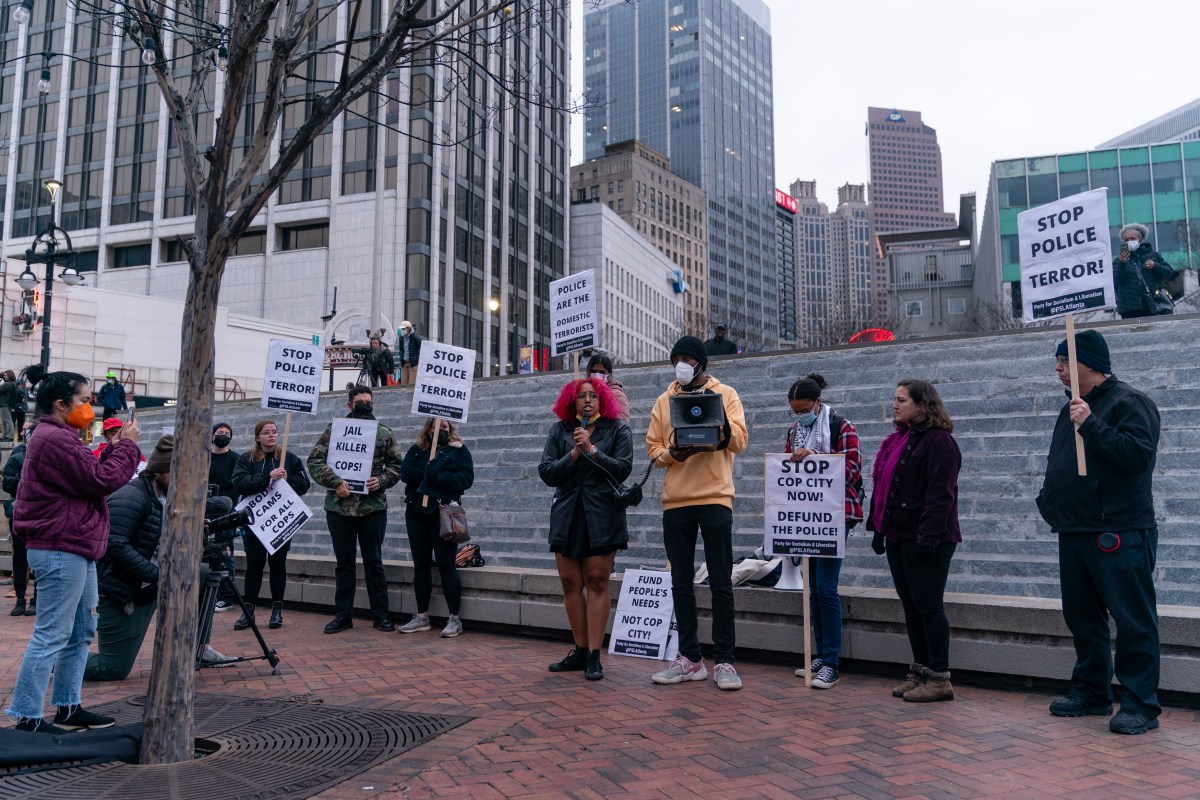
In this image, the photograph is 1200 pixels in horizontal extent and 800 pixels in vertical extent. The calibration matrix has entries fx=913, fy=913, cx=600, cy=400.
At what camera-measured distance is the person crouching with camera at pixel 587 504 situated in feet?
20.2

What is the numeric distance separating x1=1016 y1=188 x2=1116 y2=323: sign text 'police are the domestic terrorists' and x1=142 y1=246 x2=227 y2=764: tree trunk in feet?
15.2

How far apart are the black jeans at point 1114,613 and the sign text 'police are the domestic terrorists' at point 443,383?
205 inches

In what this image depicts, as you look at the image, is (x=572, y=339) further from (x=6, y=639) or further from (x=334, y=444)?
(x=6, y=639)

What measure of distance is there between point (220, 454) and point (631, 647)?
4.88m

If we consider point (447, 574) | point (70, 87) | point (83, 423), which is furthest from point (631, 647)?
point (70, 87)

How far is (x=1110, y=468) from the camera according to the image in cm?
495

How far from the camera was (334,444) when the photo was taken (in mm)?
8305

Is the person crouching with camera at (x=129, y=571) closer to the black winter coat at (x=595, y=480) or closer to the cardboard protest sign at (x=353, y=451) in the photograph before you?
the cardboard protest sign at (x=353, y=451)

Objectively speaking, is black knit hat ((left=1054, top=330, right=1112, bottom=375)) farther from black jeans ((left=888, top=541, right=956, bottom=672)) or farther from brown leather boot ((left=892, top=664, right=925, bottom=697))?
brown leather boot ((left=892, top=664, right=925, bottom=697))

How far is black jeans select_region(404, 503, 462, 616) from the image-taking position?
25.5ft

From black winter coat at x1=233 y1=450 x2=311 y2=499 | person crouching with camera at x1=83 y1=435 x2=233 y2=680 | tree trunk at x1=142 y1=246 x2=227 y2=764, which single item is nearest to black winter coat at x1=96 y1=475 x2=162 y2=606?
person crouching with camera at x1=83 y1=435 x2=233 y2=680

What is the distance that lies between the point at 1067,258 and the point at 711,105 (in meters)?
172

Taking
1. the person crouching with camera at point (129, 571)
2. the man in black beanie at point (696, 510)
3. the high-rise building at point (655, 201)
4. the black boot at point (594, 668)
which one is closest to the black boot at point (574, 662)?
the black boot at point (594, 668)

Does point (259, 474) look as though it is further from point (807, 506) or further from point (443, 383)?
point (807, 506)
